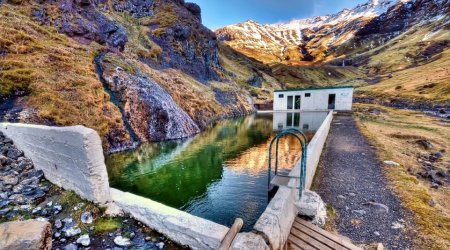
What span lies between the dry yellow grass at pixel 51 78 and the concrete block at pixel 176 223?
11.6m

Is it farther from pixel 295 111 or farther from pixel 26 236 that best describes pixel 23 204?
pixel 295 111

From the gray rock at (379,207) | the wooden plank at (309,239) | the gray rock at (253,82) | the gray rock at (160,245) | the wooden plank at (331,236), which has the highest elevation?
the gray rock at (253,82)

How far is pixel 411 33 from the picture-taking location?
6801 inches

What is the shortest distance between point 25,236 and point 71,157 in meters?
3.79

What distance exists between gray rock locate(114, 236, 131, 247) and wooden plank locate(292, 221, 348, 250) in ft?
15.5

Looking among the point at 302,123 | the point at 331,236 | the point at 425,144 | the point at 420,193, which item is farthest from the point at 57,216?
the point at 302,123

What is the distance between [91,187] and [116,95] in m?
17.3

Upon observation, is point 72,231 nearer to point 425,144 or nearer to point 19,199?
point 19,199

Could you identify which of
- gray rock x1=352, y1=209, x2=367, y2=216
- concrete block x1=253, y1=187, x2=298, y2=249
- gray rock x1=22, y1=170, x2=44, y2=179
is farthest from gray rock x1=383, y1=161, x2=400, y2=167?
gray rock x1=22, y1=170, x2=44, y2=179

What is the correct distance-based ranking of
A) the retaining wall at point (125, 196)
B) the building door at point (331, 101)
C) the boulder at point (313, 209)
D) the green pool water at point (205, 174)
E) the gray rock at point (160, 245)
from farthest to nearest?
1. the building door at point (331, 101)
2. the green pool water at point (205, 174)
3. the boulder at point (313, 209)
4. the gray rock at point (160, 245)
5. the retaining wall at point (125, 196)

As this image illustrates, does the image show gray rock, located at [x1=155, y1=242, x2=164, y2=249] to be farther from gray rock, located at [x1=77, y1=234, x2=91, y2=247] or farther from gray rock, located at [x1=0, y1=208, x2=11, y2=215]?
gray rock, located at [x1=0, y1=208, x2=11, y2=215]

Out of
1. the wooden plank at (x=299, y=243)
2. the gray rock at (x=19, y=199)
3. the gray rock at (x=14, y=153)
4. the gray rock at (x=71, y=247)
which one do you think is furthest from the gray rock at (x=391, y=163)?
the gray rock at (x=14, y=153)

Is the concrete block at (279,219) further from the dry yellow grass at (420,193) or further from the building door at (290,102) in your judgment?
the building door at (290,102)

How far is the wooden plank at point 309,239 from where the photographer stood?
540 centimetres
